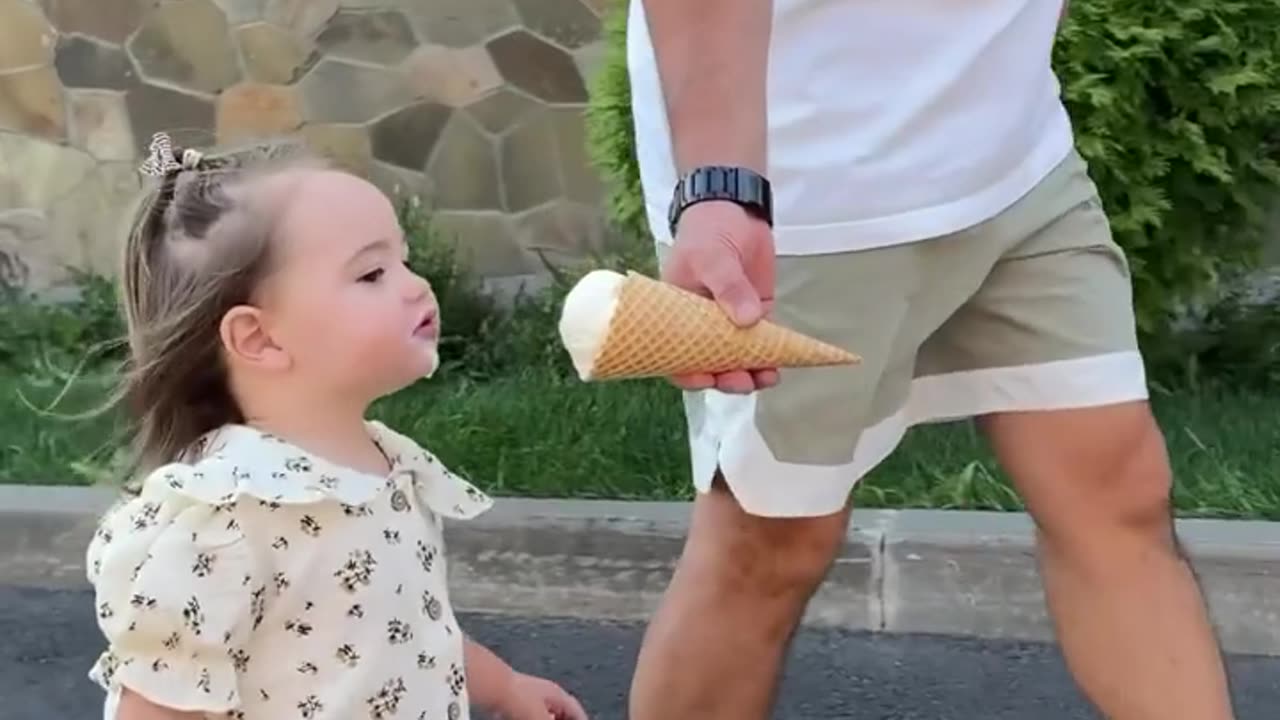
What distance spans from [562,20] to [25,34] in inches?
72.9

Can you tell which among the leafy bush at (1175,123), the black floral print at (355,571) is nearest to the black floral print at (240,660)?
the black floral print at (355,571)

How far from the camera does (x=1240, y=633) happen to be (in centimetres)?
367

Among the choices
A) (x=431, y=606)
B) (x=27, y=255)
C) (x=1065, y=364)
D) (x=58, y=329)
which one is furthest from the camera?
(x=27, y=255)

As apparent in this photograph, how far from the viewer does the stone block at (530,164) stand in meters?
6.45

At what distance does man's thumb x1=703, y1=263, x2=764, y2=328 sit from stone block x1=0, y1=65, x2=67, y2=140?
17.2 ft

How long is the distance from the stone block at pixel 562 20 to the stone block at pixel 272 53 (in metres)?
0.74

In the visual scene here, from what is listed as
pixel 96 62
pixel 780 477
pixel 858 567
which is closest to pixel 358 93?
pixel 96 62

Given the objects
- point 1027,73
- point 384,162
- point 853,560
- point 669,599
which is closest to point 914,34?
point 1027,73

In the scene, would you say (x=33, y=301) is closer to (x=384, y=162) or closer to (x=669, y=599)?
(x=384, y=162)

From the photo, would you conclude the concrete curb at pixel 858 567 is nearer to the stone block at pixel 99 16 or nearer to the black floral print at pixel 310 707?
the black floral print at pixel 310 707

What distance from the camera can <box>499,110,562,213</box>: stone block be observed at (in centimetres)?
645

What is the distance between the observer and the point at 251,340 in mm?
2023

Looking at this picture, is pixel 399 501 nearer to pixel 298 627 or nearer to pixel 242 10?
pixel 298 627

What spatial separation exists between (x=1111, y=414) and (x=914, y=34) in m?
0.54
